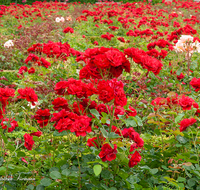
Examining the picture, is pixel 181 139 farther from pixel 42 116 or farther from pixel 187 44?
pixel 187 44

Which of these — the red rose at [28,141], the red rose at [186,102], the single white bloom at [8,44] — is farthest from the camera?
the single white bloom at [8,44]

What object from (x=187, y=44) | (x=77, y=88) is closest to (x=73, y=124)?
(x=77, y=88)

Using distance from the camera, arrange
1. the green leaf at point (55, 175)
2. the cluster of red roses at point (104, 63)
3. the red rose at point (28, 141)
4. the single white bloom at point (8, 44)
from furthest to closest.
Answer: the single white bloom at point (8, 44)
the red rose at point (28, 141)
the cluster of red roses at point (104, 63)
the green leaf at point (55, 175)

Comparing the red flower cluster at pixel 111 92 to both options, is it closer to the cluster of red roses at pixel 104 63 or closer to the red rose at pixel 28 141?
the cluster of red roses at pixel 104 63

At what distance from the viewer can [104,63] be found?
146cm

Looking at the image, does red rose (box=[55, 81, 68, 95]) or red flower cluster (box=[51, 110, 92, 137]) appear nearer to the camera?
red flower cluster (box=[51, 110, 92, 137])

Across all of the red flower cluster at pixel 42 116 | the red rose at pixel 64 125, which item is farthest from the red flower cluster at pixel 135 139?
the red flower cluster at pixel 42 116

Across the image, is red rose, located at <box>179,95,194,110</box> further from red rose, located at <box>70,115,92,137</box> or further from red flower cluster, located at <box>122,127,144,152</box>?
red rose, located at <box>70,115,92,137</box>

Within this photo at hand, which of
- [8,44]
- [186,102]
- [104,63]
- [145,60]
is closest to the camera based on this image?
[104,63]

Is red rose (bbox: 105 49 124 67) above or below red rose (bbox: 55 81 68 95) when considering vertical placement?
above

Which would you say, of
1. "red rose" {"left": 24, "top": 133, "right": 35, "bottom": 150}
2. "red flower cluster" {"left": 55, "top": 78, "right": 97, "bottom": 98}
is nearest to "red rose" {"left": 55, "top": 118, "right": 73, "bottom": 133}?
"red flower cluster" {"left": 55, "top": 78, "right": 97, "bottom": 98}

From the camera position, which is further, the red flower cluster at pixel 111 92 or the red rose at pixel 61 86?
the red rose at pixel 61 86

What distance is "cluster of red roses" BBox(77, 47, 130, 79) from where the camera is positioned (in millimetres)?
1456

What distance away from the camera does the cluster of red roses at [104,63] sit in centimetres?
146
